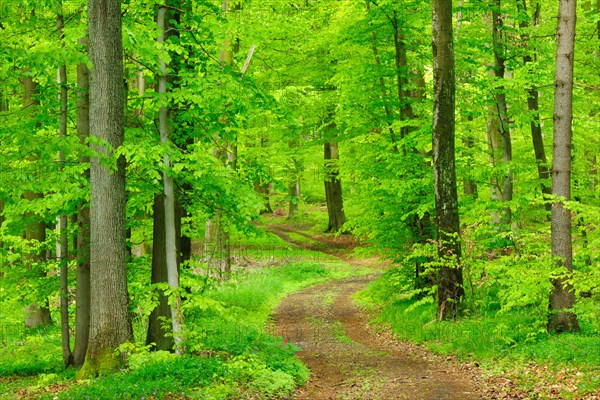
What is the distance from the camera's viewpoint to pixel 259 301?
1778cm

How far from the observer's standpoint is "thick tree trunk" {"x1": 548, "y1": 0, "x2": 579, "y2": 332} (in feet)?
31.6

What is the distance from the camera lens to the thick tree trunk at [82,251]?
33.3 feet

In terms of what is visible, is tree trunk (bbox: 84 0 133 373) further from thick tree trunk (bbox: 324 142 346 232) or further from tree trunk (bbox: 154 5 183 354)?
thick tree trunk (bbox: 324 142 346 232)

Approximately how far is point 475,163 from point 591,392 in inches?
338

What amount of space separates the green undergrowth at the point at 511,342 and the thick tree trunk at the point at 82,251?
22.2 ft

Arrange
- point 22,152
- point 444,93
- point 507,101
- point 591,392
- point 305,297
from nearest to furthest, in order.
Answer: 1. point 591,392
2. point 22,152
3. point 444,93
4. point 507,101
5. point 305,297

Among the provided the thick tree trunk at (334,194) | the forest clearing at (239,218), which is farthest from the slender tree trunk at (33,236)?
the thick tree trunk at (334,194)

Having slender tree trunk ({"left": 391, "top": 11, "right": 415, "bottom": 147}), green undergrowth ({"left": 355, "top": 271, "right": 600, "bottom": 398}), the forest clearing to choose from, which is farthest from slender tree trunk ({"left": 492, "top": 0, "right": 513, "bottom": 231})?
green undergrowth ({"left": 355, "top": 271, "right": 600, "bottom": 398})

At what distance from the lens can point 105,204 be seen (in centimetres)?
821

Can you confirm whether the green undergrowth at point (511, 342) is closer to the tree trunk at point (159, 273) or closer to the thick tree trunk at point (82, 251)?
the tree trunk at point (159, 273)

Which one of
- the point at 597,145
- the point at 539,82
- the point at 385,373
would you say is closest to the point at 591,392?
the point at 385,373

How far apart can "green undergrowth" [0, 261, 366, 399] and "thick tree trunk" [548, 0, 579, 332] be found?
15.3 ft


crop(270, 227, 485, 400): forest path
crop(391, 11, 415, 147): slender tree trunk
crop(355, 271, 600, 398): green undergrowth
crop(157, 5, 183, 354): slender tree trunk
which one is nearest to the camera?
crop(355, 271, 600, 398): green undergrowth

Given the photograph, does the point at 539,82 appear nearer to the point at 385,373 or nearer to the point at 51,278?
the point at 385,373
